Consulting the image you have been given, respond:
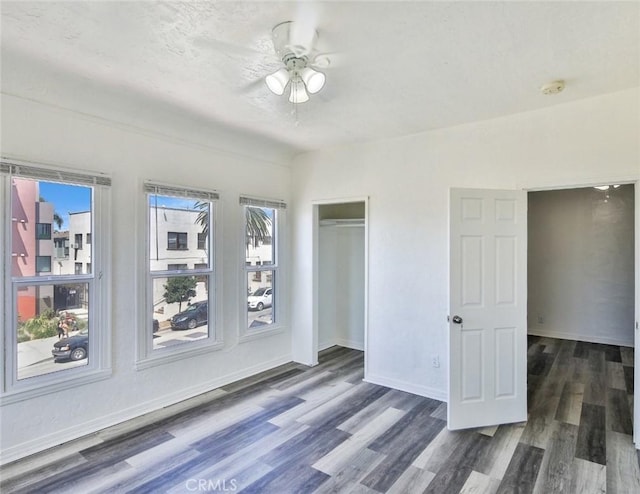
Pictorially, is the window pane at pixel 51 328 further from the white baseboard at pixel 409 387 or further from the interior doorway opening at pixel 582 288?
the interior doorway opening at pixel 582 288

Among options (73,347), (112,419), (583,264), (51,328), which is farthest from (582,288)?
(51,328)

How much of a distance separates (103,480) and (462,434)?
2714mm

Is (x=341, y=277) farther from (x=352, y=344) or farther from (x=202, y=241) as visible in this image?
(x=202, y=241)

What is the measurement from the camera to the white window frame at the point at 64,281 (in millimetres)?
2467

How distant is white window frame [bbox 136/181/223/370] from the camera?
323 cm

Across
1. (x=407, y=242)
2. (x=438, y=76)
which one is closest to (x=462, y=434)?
(x=407, y=242)

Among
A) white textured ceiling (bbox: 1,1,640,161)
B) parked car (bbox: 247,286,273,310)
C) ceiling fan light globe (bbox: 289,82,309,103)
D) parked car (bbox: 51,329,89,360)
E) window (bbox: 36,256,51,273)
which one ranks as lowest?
parked car (bbox: 51,329,89,360)

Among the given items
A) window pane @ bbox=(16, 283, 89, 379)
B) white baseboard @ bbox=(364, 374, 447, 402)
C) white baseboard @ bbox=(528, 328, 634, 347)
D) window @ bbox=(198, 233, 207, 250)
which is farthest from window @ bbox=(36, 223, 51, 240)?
white baseboard @ bbox=(528, 328, 634, 347)

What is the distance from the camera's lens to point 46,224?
269 centimetres

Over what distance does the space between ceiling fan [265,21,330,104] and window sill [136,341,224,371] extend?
2.63 meters

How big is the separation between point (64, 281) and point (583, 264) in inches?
276

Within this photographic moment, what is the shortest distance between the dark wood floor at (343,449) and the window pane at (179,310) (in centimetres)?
67

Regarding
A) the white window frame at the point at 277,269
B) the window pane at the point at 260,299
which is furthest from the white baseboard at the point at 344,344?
the window pane at the point at 260,299

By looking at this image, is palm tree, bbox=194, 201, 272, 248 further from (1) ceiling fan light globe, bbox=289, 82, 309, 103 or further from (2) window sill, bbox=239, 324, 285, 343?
(1) ceiling fan light globe, bbox=289, 82, 309, 103
